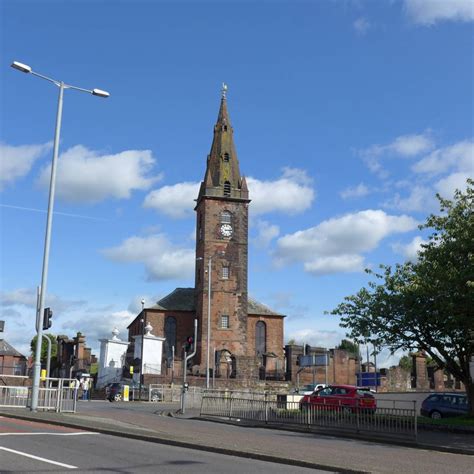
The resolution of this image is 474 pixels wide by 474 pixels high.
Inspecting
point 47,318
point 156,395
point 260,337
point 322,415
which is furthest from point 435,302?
point 260,337

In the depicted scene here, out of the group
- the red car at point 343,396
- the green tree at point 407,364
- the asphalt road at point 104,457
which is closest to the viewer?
the asphalt road at point 104,457

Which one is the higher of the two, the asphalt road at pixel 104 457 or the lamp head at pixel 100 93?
the lamp head at pixel 100 93

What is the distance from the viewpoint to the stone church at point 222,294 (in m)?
66.5

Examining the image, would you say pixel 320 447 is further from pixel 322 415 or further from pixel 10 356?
pixel 10 356

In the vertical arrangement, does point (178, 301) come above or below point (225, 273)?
below

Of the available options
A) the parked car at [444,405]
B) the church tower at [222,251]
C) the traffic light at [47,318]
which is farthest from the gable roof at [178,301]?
the traffic light at [47,318]

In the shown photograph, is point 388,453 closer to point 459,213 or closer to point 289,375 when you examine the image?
point 459,213

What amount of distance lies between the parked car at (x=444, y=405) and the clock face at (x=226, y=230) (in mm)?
41016

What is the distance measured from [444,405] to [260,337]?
150 feet

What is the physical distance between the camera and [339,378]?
64750 mm

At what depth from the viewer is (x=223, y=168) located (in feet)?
236

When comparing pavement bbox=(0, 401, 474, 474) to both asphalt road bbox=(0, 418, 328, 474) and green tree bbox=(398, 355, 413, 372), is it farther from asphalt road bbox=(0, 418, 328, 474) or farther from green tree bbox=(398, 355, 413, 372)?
green tree bbox=(398, 355, 413, 372)

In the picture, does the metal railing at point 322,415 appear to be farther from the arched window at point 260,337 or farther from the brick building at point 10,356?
the brick building at point 10,356

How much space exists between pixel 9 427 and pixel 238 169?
57.4 metres
